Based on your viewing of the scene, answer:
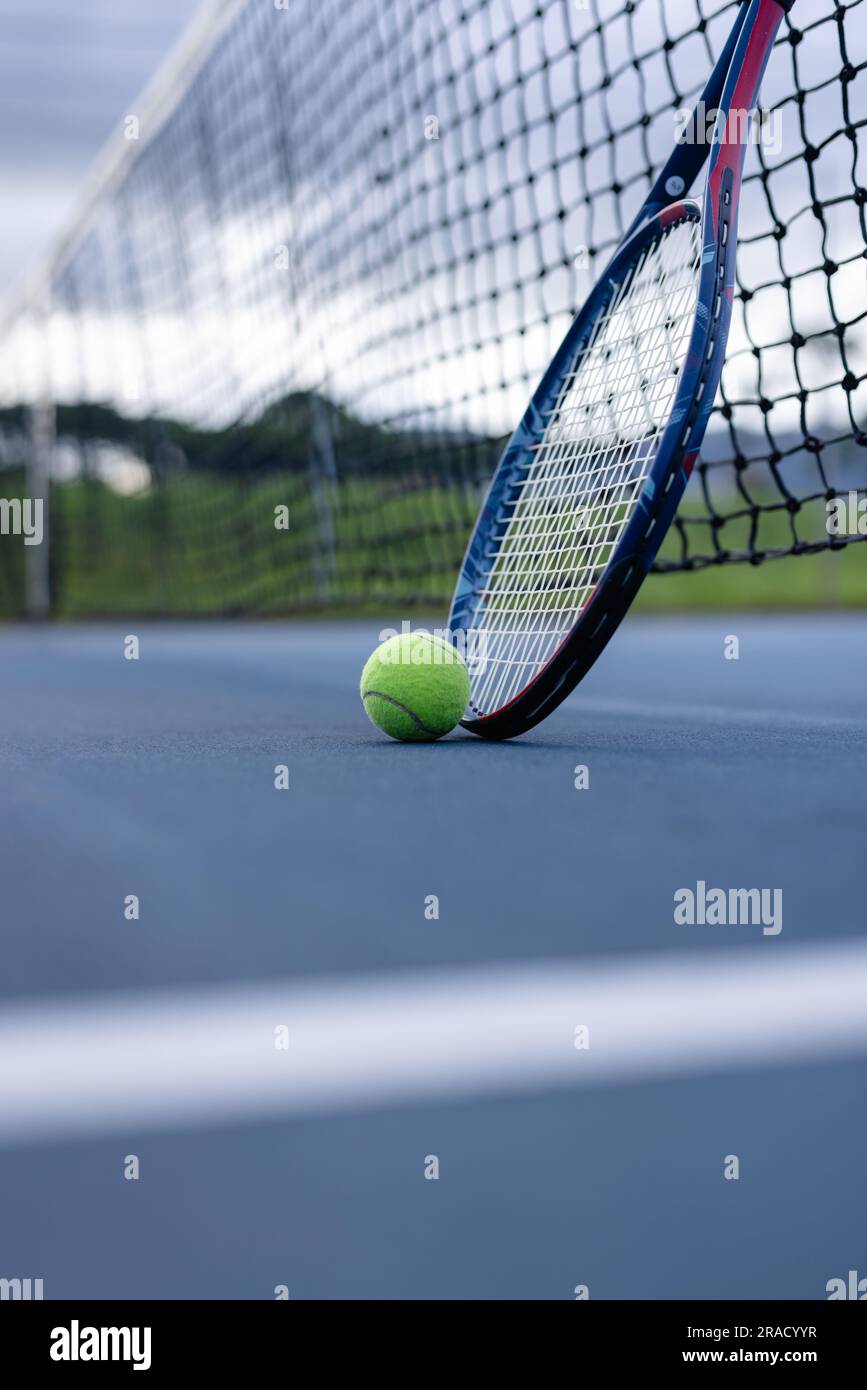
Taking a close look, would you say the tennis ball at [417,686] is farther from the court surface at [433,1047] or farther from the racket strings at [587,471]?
the court surface at [433,1047]

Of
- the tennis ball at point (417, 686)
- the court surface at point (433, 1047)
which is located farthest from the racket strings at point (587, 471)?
the court surface at point (433, 1047)

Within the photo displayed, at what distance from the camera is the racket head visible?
213 centimetres

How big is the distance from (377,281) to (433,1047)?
15.4 ft

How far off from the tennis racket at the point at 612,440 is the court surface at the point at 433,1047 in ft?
1.84

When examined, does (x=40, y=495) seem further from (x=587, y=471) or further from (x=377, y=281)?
(x=587, y=471)

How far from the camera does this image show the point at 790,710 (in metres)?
3.15

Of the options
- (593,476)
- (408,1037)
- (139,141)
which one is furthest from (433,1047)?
(139,141)

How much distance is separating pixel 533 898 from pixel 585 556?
128 centimetres

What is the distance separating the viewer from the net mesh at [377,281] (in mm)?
3223

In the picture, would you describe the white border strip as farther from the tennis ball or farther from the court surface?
the court surface

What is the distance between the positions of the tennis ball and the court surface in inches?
24.8

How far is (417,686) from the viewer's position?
2371 millimetres

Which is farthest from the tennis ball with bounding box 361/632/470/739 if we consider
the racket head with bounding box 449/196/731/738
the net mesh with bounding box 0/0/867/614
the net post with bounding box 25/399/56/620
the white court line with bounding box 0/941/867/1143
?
the net post with bounding box 25/399/56/620

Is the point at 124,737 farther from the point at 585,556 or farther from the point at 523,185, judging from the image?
the point at 523,185
